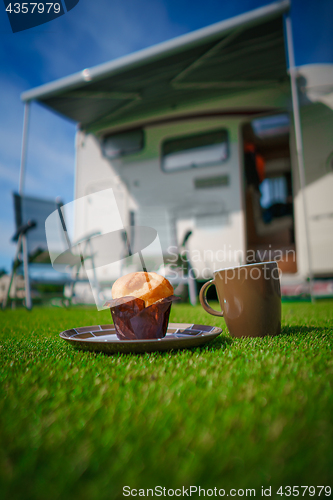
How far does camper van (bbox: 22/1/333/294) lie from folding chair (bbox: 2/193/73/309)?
2.59ft

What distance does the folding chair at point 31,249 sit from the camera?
322 cm

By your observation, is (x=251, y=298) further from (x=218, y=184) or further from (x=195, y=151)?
(x=195, y=151)

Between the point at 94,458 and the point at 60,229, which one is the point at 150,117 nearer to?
the point at 60,229

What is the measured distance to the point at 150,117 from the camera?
14.4 feet

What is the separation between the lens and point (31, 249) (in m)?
3.70

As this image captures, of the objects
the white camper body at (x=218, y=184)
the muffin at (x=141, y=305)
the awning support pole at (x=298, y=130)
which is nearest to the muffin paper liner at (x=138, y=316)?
the muffin at (x=141, y=305)

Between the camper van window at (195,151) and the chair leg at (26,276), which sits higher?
the camper van window at (195,151)

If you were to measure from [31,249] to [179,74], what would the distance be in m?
2.75

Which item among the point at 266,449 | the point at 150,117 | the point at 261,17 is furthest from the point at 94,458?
the point at 150,117

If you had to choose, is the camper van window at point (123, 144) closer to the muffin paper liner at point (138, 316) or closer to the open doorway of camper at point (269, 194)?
the open doorway of camper at point (269, 194)

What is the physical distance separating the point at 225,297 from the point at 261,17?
3.32 metres

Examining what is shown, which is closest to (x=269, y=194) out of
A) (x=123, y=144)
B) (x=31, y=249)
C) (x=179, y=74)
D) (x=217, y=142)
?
(x=217, y=142)

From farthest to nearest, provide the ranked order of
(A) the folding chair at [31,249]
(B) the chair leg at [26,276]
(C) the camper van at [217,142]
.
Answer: (C) the camper van at [217,142] < (A) the folding chair at [31,249] < (B) the chair leg at [26,276]

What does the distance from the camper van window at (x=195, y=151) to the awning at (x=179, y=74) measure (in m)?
0.52
